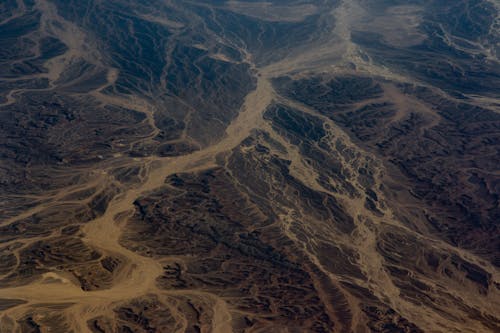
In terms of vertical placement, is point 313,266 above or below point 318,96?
below

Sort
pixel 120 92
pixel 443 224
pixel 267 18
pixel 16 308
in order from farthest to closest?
1. pixel 267 18
2. pixel 120 92
3. pixel 443 224
4. pixel 16 308

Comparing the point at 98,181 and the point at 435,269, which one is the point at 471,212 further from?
the point at 98,181

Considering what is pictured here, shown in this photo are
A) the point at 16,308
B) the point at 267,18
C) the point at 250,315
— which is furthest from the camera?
the point at 267,18

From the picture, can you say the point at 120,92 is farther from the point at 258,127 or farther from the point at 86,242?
the point at 86,242

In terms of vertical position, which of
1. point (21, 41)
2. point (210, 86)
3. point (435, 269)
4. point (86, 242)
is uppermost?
point (21, 41)

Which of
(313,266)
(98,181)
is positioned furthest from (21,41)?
(313,266)

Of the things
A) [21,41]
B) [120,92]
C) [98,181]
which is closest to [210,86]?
[120,92]

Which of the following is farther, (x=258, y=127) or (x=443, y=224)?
(x=258, y=127)
